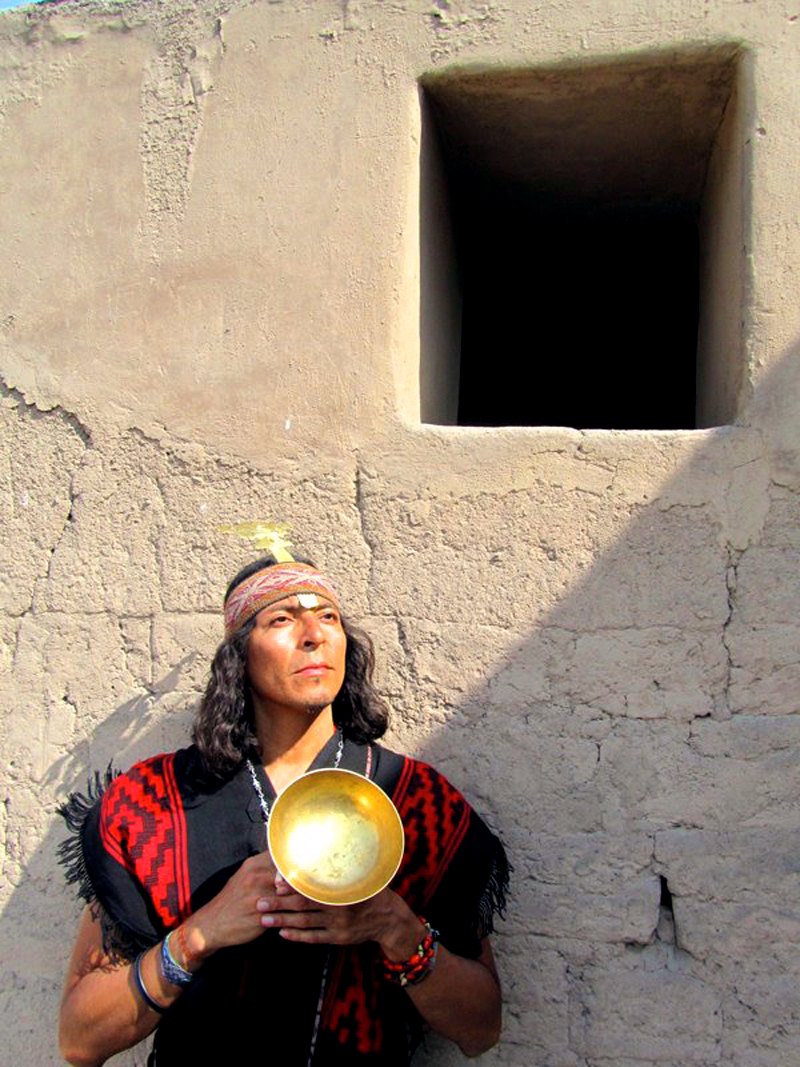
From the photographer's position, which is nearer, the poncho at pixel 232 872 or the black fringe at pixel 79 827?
the poncho at pixel 232 872

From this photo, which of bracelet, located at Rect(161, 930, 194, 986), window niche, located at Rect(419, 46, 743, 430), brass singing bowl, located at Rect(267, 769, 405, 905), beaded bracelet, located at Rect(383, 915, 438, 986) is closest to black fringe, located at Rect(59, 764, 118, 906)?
bracelet, located at Rect(161, 930, 194, 986)

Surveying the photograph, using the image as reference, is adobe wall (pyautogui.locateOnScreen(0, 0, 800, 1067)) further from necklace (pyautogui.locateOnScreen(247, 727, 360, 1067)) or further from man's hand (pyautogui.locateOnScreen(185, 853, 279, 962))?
man's hand (pyautogui.locateOnScreen(185, 853, 279, 962))

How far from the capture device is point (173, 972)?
6.72 ft

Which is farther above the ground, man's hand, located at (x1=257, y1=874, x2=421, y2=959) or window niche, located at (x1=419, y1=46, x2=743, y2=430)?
window niche, located at (x1=419, y1=46, x2=743, y2=430)

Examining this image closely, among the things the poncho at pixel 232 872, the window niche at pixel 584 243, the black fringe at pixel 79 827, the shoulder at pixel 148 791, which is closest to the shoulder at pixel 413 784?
the poncho at pixel 232 872

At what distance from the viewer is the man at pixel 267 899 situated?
205 cm

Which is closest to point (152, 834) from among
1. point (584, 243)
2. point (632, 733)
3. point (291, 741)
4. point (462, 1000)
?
point (291, 741)

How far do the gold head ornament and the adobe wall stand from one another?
0.14ft

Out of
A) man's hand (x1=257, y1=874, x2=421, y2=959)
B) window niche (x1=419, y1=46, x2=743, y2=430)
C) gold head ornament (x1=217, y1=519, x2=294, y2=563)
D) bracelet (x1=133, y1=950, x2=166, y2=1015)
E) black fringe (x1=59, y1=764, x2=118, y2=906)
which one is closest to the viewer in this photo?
man's hand (x1=257, y1=874, x2=421, y2=959)

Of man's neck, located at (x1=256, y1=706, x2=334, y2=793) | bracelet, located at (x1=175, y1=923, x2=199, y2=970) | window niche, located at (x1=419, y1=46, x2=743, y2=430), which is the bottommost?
bracelet, located at (x1=175, y1=923, x2=199, y2=970)

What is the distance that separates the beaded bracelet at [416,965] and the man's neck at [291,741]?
1.41ft

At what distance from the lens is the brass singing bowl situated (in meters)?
2.00

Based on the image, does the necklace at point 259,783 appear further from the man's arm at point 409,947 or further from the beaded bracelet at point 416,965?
the beaded bracelet at point 416,965

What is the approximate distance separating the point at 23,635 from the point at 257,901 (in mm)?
1100
